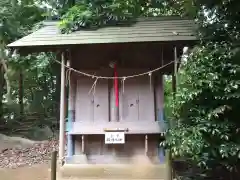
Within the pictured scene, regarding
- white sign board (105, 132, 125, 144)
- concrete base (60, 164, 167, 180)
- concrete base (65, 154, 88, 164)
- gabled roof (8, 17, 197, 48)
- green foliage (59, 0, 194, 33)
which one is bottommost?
concrete base (60, 164, 167, 180)

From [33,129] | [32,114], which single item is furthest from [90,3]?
[32,114]

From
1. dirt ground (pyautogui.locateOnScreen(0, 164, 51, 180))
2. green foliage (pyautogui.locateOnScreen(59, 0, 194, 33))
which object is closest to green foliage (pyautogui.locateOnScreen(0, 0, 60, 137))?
green foliage (pyautogui.locateOnScreen(59, 0, 194, 33))

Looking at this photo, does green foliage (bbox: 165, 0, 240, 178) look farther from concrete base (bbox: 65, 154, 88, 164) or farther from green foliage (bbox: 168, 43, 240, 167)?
concrete base (bbox: 65, 154, 88, 164)

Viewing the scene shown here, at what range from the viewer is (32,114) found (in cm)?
1719

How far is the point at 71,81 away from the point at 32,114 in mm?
9479

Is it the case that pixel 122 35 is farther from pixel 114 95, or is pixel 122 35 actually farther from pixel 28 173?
pixel 28 173

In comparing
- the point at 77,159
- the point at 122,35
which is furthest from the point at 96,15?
the point at 77,159

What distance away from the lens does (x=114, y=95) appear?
8.23 metres

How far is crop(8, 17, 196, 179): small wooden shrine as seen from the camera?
25.4 ft

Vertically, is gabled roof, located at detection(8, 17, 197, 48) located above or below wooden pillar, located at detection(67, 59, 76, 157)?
above

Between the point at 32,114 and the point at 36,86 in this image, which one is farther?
the point at 36,86

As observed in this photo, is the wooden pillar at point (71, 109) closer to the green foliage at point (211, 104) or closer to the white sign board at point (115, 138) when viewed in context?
the white sign board at point (115, 138)

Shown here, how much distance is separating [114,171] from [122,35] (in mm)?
3204

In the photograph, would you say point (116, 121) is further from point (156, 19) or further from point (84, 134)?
point (156, 19)
